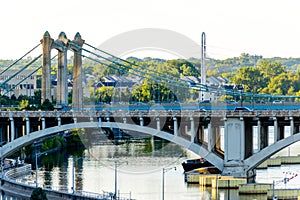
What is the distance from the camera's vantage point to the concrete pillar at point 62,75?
79.7m

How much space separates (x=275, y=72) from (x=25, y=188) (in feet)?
385

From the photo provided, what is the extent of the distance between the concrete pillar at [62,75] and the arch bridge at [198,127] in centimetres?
1439

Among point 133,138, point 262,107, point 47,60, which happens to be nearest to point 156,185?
point 262,107

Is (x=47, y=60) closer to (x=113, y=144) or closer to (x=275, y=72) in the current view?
(x=113, y=144)

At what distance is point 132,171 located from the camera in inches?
2547

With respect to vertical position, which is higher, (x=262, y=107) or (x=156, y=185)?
(x=262, y=107)

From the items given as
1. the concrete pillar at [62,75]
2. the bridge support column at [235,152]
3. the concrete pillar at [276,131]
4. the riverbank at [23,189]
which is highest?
the concrete pillar at [62,75]

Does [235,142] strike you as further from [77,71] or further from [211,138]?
[77,71]

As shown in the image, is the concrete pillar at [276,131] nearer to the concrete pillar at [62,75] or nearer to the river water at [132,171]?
the river water at [132,171]

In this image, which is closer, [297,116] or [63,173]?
[297,116]

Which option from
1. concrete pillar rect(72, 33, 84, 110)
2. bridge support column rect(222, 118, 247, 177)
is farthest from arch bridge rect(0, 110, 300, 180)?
concrete pillar rect(72, 33, 84, 110)

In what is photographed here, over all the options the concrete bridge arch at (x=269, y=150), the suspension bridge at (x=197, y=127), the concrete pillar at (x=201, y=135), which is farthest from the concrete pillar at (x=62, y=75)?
the concrete bridge arch at (x=269, y=150)

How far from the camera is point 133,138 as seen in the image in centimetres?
9156

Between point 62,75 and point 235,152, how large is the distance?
2534 cm
